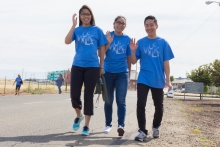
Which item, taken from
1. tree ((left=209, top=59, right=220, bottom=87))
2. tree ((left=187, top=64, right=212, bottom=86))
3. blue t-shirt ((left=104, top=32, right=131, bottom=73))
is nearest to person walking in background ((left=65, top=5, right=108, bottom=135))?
blue t-shirt ((left=104, top=32, right=131, bottom=73))

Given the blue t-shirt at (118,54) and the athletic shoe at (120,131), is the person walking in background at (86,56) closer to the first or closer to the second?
the blue t-shirt at (118,54)

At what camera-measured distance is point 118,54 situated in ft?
20.7

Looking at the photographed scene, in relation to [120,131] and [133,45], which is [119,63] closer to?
[133,45]

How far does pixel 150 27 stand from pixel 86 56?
112 cm

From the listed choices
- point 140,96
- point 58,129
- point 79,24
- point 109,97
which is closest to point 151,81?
point 140,96

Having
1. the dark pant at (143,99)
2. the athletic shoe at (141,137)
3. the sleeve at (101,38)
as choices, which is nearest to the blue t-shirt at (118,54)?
the sleeve at (101,38)

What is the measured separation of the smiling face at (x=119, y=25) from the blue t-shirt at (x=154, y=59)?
1.36ft

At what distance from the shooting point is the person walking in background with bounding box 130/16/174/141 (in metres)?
6.12

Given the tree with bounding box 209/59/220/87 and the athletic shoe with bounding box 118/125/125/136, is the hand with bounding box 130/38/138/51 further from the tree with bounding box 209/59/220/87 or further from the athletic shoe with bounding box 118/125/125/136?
the tree with bounding box 209/59/220/87

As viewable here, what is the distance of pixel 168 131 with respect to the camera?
24.0 ft

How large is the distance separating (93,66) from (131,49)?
0.67 metres

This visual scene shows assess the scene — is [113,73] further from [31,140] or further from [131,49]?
[31,140]

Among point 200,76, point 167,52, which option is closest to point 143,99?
Answer: point 167,52

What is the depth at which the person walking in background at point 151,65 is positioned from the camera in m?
6.12
